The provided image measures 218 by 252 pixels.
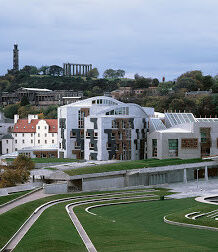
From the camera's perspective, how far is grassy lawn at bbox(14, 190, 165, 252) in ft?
121

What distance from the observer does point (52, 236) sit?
128 ft

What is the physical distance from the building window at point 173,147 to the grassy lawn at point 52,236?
4297 centimetres

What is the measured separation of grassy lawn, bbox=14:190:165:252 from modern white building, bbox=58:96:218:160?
41.2m

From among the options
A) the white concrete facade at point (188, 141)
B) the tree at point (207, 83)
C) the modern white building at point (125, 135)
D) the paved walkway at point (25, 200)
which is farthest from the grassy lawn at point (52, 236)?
the tree at point (207, 83)

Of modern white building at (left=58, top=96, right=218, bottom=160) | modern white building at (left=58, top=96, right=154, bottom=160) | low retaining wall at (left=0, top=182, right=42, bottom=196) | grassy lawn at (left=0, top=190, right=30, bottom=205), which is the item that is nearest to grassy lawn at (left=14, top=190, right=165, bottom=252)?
grassy lawn at (left=0, top=190, right=30, bottom=205)

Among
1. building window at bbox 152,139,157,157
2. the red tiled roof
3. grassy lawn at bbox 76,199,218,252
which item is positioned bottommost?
grassy lawn at bbox 76,199,218,252

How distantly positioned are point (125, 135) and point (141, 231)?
48231 mm

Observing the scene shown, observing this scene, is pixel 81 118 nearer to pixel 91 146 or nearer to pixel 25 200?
pixel 91 146

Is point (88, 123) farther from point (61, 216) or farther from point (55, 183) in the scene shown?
point (61, 216)

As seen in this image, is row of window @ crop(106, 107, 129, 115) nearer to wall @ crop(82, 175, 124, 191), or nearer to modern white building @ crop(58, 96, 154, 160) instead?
modern white building @ crop(58, 96, 154, 160)

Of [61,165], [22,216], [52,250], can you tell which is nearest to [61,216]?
[22,216]

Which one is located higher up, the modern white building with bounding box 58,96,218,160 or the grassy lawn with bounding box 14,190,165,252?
the modern white building with bounding box 58,96,218,160

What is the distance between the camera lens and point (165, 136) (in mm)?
89312

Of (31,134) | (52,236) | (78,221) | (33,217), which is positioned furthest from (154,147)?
(52,236)
